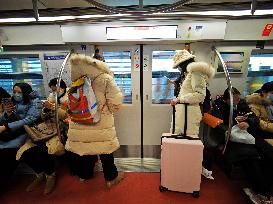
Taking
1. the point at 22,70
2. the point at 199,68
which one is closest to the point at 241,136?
the point at 199,68

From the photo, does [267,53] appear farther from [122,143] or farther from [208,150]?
[122,143]

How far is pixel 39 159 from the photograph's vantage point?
10.7 ft

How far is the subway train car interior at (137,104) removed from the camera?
293cm

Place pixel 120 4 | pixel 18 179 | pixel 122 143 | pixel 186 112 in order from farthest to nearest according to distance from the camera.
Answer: pixel 122 143, pixel 18 179, pixel 120 4, pixel 186 112

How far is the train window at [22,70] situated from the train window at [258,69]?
159 inches

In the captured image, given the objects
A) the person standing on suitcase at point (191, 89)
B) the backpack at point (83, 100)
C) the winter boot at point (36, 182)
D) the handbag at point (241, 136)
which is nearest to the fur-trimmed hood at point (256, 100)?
the handbag at point (241, 136)

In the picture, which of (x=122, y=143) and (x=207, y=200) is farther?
(x=122, y=143)

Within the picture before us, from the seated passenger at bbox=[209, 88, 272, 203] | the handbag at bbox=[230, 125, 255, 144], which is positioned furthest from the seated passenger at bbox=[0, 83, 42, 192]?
the handbag at bbox=[230, 125, 255, 144]

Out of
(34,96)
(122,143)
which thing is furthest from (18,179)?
(122,143)

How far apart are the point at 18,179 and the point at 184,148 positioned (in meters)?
2.91

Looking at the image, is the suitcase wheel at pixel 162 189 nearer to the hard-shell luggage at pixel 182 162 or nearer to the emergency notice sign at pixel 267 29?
the hard-shell luggage at pixel 182 162

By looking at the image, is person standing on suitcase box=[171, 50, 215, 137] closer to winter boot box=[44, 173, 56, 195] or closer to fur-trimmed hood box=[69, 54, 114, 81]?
fur-trimmed hood box=[69, 54, 114, 81]

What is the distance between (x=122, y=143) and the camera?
425 centimetres

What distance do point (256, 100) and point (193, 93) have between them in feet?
4.93
